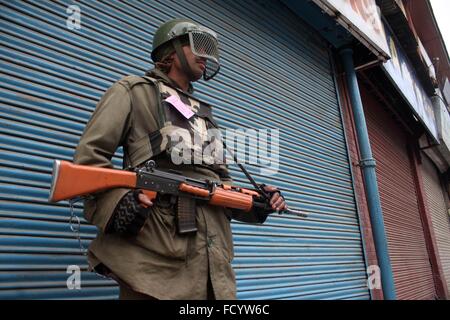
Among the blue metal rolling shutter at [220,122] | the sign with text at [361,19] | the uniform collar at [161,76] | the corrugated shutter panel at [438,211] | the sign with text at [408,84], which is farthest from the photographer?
the corrugated shutter panel at [438,211]

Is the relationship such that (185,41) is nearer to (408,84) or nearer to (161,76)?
(161,76)

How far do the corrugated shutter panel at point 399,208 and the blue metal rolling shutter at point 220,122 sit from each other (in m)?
1.90

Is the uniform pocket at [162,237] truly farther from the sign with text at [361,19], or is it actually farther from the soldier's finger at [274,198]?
the sign with text at [361,19]

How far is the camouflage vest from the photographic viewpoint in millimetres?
1647

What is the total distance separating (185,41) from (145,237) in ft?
3.64

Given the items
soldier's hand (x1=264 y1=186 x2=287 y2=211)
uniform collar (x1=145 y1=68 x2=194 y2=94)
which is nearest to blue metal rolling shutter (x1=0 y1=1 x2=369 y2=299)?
uniform collar (x1=145 y1=68 x2=194 y2=94)

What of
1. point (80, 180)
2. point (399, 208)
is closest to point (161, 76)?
point (80, 180)

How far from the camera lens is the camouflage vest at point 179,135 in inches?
64.9

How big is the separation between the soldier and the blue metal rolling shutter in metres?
0.69

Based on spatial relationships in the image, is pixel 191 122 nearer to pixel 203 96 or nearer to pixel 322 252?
pixel 203 96

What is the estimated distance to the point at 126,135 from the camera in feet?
5.53

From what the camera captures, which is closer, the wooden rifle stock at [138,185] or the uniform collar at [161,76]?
the wooden rifle stock at [138,185]

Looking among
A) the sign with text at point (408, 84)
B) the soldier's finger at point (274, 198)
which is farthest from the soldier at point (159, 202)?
the sign with text at point (408, 84)
